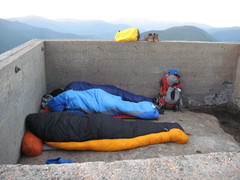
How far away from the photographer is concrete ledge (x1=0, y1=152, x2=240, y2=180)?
1.33 meters

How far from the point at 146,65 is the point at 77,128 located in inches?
96.7

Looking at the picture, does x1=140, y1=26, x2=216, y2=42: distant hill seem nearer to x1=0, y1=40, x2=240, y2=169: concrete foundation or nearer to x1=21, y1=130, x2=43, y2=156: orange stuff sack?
x1=0, y1=40, x2=240, y2=169: concrete foundation

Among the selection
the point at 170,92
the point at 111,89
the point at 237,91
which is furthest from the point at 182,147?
the point at 237,91

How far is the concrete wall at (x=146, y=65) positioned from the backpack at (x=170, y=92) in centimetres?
23

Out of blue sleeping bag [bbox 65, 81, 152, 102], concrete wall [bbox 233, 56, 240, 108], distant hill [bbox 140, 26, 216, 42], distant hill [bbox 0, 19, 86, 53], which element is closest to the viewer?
blue sleeping bag [bbox 65, 81, 152, 102]

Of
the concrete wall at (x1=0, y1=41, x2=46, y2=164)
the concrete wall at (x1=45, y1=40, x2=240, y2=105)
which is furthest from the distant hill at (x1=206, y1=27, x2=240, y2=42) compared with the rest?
the concrete wall at (x1=0, y1=41, x2=46, y2=164)

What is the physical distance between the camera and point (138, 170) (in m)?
1.40

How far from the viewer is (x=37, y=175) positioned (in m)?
1.33

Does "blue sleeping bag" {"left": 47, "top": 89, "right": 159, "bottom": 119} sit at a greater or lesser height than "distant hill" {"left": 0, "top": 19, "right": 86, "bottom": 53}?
lesser

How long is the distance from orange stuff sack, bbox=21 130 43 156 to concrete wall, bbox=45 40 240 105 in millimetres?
1938

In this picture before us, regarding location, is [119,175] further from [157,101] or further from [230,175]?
[157,101]

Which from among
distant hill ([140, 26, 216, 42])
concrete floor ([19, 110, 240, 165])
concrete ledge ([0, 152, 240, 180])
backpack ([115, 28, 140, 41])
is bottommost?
concrete floor ([19, 110, 240, 165])

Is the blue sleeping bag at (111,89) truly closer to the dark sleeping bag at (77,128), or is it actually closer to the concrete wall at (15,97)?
the concrete wall at (15,97)

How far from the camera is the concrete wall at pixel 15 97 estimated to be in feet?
7.30
